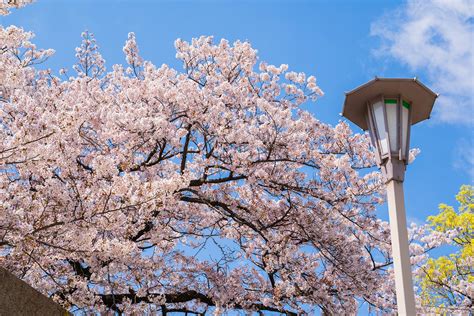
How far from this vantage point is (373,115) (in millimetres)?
3990

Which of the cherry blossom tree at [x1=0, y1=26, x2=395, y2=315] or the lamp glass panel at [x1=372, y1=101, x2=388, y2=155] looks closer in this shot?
the lamp glass panel at [x1=372, y1=101, x2=388, y2=155]

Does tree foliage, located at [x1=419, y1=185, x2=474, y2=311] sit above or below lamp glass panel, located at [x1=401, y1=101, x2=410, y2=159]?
above

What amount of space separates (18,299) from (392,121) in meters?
2.88

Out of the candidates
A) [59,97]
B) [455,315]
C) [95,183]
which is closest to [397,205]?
[95,183]

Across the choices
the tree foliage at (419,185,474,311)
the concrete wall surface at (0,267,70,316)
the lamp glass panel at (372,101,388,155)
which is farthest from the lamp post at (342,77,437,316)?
the tree foliage at (419,185,474,311)

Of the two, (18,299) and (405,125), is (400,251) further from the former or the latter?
(18,299)

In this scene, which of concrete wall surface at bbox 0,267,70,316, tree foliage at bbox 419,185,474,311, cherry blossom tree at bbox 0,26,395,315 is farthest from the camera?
tree foliage at bbox 419,185,474,311

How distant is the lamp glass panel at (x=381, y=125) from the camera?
3851 mm

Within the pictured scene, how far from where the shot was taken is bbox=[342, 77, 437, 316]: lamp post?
3645 millimetres

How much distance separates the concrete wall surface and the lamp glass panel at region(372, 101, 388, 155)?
2.67 metres

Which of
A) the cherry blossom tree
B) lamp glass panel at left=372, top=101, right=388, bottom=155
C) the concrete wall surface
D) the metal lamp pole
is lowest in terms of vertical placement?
the concrete wall surface

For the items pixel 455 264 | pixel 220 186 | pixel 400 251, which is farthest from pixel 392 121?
pixel 455 264

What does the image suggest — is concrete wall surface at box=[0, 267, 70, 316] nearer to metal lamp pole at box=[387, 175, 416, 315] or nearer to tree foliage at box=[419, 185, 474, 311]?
metal lamp pole at box=[387, 175, 416, 315]

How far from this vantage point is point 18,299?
3635 millimetres
